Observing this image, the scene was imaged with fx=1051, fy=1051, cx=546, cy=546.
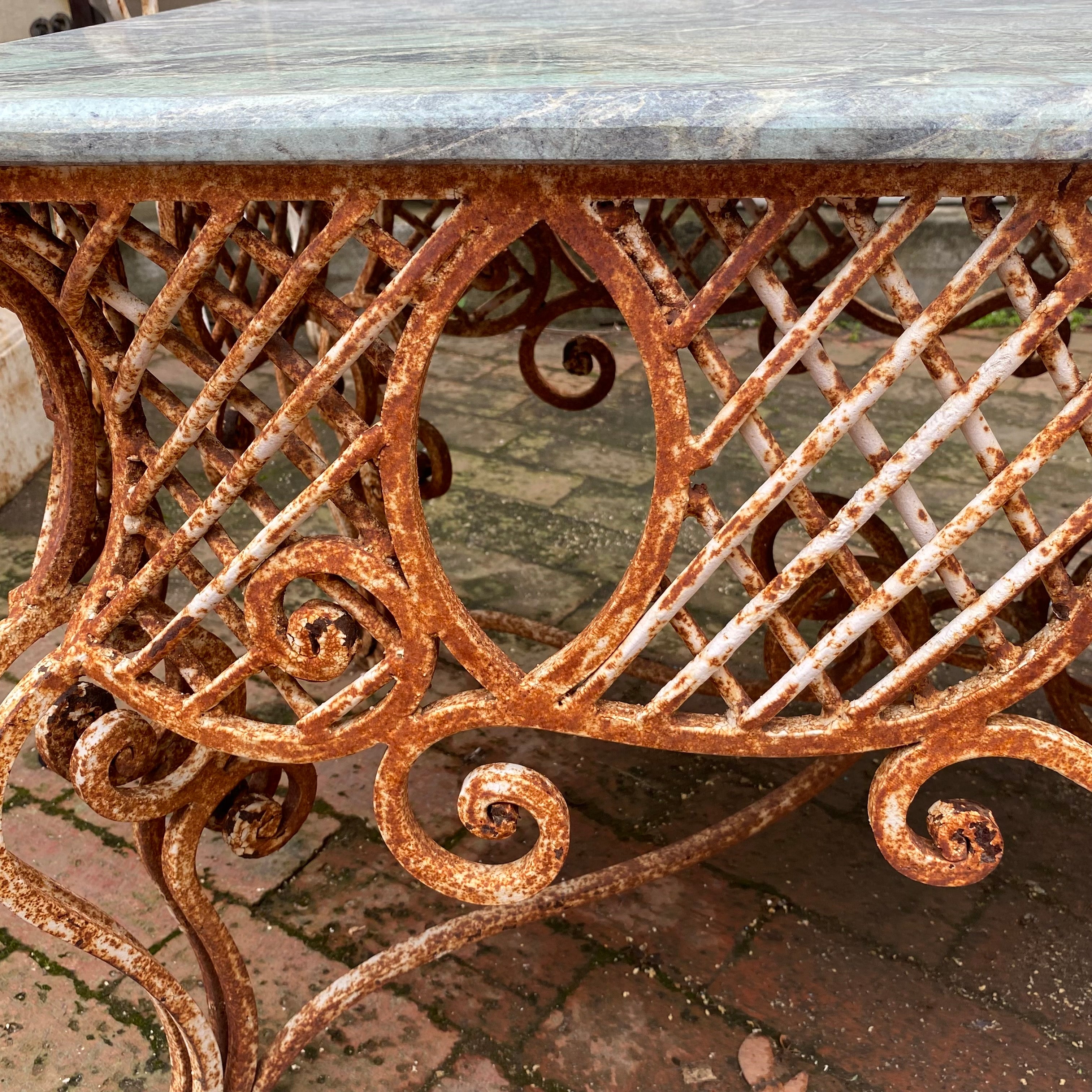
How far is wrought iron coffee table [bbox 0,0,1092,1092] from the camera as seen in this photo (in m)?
0.88

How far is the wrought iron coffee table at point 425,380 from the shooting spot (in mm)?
875

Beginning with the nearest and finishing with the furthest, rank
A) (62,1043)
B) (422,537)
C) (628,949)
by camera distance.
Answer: (422,537) → (62,1043) → (628,949)

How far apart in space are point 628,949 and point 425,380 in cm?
117

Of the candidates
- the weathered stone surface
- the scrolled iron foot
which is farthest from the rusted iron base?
the weathered stone surface

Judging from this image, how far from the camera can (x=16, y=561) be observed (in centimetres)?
329

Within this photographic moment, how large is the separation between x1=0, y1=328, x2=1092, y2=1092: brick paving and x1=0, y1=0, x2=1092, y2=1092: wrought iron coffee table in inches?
12.1

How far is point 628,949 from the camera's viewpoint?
6.15 feet

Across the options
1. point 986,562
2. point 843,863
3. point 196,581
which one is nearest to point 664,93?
point 196,581

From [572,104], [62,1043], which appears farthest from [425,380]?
[62,1043]

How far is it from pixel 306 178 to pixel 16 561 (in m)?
2.74

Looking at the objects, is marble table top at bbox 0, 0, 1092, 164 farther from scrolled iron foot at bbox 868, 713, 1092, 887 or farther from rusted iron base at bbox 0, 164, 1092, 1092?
scrolled iron foot at bbox 868, 713, 1092, 887

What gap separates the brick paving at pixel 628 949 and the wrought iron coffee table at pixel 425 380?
0.31 m

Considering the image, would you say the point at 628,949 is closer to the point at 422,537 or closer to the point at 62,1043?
the point at 62,1043

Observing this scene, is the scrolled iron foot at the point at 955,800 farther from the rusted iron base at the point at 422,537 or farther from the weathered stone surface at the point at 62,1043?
the weathered stone surface at the point at 62,1043
